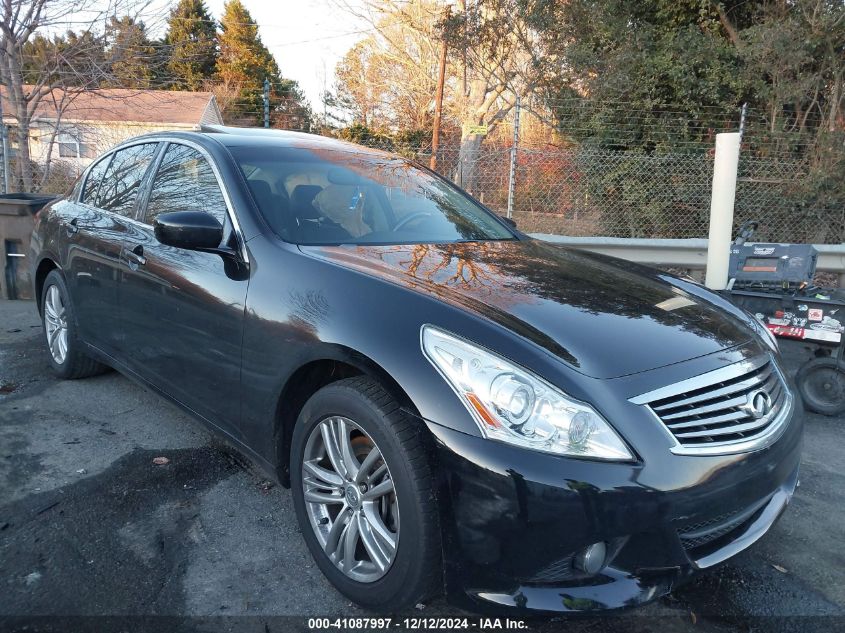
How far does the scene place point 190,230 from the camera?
2.68 m

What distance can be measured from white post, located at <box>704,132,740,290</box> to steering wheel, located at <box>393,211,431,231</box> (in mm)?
2899

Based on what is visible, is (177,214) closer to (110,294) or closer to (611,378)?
(110,294)

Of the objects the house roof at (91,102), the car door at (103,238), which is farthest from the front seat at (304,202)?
the house roof at (91,102)

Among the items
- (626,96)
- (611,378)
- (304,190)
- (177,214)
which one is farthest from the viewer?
(626,96)

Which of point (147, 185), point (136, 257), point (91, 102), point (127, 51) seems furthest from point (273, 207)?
point (91, 102)

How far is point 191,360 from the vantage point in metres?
→ 2.96

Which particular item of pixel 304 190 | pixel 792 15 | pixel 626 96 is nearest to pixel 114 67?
pixel 626 96

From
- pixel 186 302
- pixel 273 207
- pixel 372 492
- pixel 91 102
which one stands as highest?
pixel 91 102

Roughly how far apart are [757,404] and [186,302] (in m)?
2.36

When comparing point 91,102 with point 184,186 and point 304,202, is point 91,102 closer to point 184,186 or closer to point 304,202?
point 184,186

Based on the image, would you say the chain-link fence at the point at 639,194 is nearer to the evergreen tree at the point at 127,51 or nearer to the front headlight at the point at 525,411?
the evergreen tree at the point at 127,51

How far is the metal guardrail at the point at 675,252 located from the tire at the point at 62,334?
5149 mm

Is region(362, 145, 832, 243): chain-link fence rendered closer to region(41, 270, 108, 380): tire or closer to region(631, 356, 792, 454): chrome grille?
region(41, 270, 108, 380): tire

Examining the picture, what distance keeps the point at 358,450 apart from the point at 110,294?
2191mm
